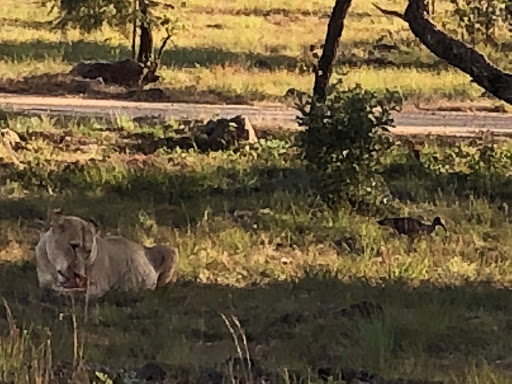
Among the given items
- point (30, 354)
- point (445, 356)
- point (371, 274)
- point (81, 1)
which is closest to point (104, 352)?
point (30, 354)

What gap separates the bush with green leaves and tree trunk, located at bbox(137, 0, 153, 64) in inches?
616

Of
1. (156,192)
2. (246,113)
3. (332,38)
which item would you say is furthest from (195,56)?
(156,192)

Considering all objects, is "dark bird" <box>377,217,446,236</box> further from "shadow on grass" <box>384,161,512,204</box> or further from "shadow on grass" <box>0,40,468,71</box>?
"shadow on grass" <box>0,40,468,71</box>

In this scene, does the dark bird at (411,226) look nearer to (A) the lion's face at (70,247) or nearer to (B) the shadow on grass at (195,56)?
(A) the lion's face at (70,247)

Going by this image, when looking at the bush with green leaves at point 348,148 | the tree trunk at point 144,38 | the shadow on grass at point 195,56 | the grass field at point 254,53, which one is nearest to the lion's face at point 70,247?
the bush with green leaves at point 348,148

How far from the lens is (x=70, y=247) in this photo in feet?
25.3

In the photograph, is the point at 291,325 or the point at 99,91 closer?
the point at 291,325

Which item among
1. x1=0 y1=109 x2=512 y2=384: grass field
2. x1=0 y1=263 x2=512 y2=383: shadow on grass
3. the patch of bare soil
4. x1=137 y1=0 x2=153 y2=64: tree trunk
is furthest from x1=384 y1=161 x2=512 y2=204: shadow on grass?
x1=137 y1=0 x2=153 y2=64: tree trunk

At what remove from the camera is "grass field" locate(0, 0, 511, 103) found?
25656 mm

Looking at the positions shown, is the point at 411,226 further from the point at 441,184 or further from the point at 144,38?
the point at 144,38

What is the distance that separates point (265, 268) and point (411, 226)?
6.30 feet

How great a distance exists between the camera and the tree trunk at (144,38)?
27.4 m

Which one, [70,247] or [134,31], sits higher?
[70,247]

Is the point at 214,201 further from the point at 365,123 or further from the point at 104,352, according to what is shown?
the point at 104,352
